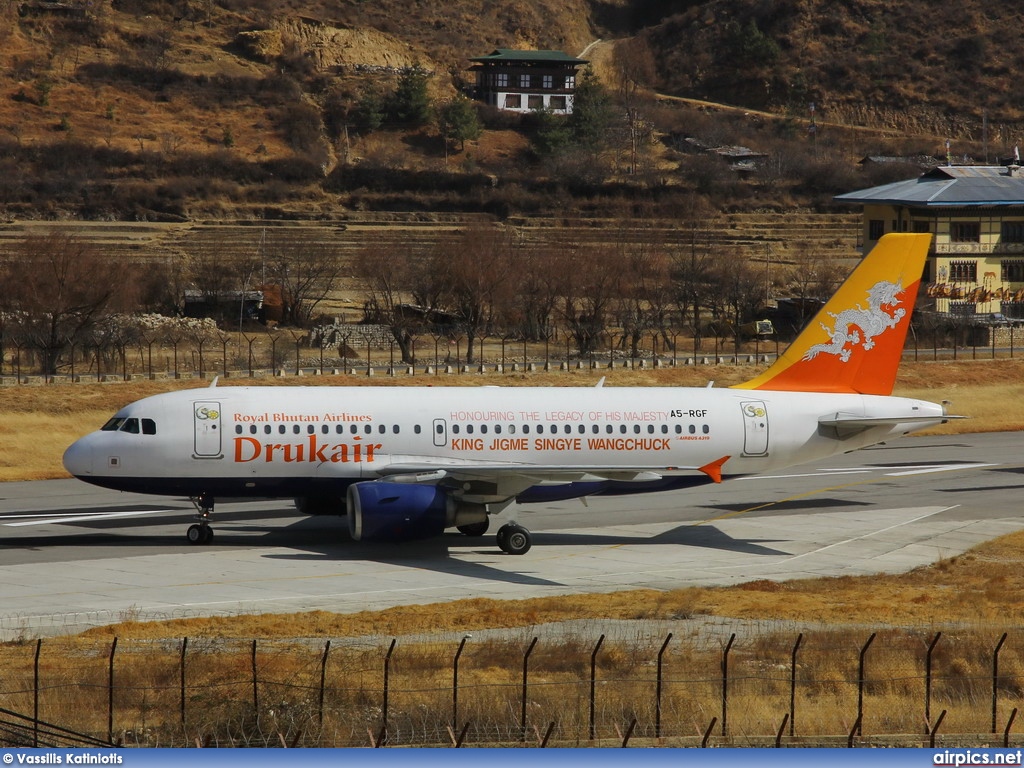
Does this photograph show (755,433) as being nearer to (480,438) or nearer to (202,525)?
(480,438)

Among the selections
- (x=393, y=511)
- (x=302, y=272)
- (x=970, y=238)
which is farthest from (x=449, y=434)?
(x=970, y=238)

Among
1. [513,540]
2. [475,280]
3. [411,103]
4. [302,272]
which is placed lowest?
[513,540]

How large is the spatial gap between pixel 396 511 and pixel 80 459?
10.4m

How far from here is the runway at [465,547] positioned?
1465 inches

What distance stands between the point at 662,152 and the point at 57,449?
130m

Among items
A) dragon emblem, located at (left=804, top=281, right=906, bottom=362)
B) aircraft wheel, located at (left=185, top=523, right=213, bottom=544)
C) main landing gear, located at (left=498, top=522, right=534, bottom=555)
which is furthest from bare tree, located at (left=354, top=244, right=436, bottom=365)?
main landing gear, located at (left=498, top=522, right=534, bottom=555)

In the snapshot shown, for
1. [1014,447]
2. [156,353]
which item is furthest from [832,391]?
[156,353]

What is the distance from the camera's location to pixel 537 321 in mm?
109500

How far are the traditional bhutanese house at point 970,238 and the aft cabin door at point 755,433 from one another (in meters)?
71.7

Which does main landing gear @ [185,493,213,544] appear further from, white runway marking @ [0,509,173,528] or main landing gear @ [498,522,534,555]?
main landing gear @ [498,522,534,555]

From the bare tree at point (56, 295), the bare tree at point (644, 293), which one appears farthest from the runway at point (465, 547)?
the bare tree at point (644, 293)

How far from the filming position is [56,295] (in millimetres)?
90750

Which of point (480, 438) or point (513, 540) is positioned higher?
point (480, 438)

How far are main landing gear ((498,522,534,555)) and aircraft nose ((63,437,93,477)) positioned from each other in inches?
521
